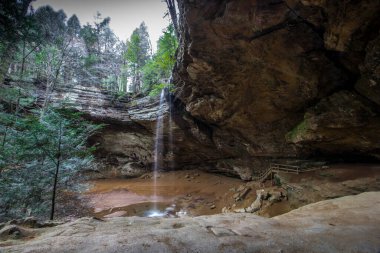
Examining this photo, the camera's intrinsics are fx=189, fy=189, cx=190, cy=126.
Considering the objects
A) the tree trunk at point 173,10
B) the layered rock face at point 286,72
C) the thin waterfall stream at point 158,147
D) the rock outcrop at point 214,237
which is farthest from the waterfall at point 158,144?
the rock outcrop at point 214,237

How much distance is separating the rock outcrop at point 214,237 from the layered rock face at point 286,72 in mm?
5061

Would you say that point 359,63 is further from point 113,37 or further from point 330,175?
point 113,37

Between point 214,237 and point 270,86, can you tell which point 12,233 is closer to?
point 214,237

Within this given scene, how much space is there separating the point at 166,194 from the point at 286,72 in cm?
1107

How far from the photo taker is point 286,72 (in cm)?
808

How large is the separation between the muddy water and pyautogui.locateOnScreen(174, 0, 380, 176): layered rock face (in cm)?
444

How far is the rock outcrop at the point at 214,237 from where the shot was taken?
2453 millimetres

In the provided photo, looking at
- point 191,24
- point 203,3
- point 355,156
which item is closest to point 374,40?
point 203,3

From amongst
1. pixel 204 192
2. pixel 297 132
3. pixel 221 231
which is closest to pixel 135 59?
pixel 204 192

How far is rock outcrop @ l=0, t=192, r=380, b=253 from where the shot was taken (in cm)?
245

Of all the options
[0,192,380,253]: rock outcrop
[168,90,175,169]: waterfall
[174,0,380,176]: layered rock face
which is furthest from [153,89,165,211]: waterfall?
[0,192,380,253]: rock outcrop

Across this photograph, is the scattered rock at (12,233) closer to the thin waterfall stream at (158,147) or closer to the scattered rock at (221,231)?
the scattered rock at (221,231)

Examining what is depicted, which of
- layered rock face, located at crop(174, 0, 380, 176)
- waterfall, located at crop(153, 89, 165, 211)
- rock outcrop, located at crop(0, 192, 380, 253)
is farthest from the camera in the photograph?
waterfall, located at crop(153, 89, 165, 211)

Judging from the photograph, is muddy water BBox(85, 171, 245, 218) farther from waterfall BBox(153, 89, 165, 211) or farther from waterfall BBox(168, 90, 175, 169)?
waterfall BBox(168, 90, 175, 169)
